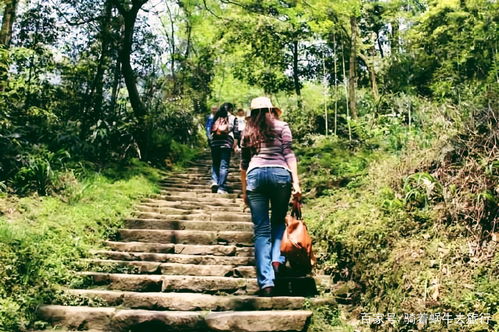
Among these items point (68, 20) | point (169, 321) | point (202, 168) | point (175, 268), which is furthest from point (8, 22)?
point (169, 321)

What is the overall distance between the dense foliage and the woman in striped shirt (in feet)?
2.31

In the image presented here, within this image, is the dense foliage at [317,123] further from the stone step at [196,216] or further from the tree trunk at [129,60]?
the stone step at [196,216]

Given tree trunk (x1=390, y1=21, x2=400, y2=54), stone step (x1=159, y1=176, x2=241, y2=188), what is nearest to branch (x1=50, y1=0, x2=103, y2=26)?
stone step (x1=159, y1=176, x2=241, y2=188)

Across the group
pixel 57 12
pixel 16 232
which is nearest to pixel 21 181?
pixel 16 232

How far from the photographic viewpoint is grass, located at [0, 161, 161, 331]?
3.75 meters

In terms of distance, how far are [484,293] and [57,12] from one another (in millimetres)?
10043

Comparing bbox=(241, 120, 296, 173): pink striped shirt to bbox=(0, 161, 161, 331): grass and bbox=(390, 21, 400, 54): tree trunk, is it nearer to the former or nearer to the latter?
bbox=(0, 161, 161, 331): grass

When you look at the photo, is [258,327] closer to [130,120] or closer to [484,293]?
[484,293]

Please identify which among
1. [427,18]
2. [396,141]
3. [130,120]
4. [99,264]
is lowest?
[99,264]

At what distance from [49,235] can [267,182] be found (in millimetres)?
2499

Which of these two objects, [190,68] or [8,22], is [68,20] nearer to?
[8,22]

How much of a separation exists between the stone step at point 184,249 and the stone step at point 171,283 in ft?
2.88

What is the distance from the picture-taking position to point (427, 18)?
14.6 meters

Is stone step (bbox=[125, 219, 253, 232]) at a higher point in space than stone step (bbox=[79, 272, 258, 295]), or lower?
higher
